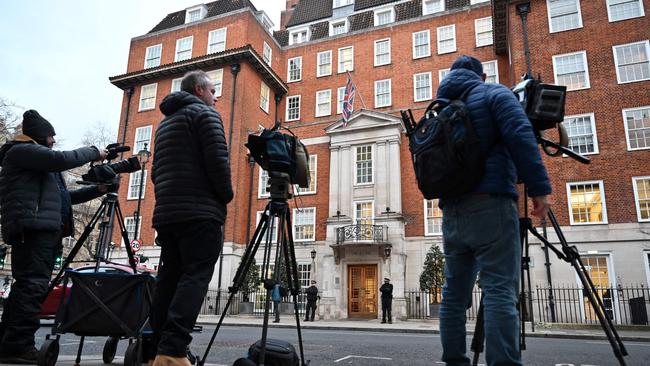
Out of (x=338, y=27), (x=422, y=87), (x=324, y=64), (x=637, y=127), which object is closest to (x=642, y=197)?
(x=637, y=127)

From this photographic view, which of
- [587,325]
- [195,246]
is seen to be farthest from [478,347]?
[587,325]

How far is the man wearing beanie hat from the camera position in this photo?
379cm

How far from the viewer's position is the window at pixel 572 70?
67.9ft

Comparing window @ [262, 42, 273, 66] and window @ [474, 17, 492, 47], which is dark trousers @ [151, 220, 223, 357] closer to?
window @ [474, 17, 492, 47]

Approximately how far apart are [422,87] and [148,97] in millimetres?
18601

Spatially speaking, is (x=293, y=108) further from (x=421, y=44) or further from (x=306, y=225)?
(x=421, y=44)

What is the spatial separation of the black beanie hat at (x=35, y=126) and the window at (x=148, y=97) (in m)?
27.8

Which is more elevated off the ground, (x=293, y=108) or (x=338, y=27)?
(x=338, y=27)

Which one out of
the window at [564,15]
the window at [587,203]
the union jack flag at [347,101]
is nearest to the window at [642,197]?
the window at [587,203]

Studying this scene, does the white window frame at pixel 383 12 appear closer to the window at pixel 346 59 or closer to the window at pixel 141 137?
the window at pixel 346 59

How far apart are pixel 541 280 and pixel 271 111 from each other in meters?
20.1

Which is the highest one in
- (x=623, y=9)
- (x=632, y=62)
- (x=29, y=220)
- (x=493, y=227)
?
(x=623, y=9)

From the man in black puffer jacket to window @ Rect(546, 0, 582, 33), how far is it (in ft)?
74.9

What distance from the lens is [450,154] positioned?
2.82 m
